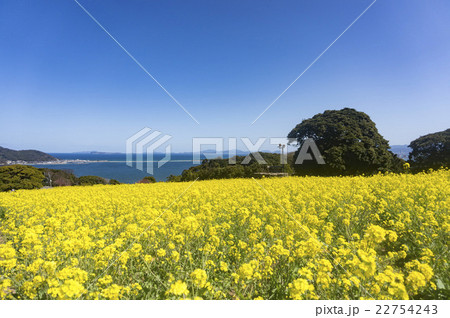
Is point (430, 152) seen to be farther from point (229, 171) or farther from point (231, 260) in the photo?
point (231, 260)

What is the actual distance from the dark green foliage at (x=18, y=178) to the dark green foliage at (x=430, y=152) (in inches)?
1431

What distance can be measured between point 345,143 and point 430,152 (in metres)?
10.2

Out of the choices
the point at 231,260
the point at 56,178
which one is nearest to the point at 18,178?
the point at 56,178

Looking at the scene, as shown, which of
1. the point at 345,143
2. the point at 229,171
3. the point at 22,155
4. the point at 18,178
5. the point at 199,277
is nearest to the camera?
the point at 199,277

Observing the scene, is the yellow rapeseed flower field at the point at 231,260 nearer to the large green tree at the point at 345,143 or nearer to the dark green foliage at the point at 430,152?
the large green tree at the point at 345,143

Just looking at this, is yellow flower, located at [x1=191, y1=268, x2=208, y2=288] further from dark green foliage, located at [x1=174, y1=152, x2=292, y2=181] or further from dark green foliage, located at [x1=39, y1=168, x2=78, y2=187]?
dark green foliage, located at [x1=39, y1=168, x2=78, y2=187]

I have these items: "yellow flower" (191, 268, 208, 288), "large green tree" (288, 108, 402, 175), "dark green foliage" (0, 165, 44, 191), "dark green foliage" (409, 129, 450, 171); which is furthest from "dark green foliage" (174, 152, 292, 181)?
"yellow flower" (191, 268, 208, 288)

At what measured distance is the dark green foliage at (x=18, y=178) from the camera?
17.7 m

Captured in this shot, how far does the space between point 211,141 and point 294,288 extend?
12835 millimetres

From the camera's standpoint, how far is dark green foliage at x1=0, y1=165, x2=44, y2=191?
17.7 m

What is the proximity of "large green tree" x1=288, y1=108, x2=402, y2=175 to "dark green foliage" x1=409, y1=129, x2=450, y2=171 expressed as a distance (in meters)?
2.43

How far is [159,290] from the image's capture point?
273 cm

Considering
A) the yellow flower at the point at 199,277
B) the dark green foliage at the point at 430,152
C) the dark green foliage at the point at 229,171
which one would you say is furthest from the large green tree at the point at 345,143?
the yellow flower at the point at 199,277

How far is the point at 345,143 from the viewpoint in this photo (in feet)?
61.5
